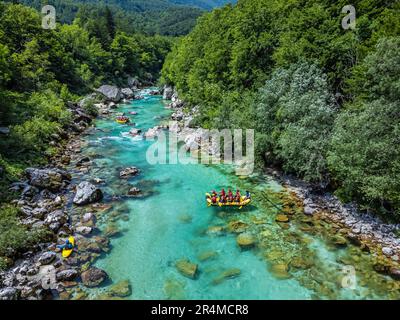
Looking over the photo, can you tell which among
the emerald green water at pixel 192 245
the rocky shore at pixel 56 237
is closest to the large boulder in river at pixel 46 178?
the rocky shore at pixel 56 237

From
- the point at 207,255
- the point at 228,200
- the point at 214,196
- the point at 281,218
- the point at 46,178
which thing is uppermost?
the point at 46,178

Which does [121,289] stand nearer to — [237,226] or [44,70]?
[237,226]

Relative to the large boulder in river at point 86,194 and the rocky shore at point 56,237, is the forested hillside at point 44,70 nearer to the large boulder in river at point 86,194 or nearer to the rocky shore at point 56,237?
the rocky shore at point 56,237

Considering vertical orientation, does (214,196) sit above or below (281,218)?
A: above

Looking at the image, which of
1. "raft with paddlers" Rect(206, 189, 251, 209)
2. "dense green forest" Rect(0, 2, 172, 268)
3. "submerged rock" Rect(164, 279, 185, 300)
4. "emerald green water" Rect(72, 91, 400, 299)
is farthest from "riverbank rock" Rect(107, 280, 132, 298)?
"raft with paddlers" Rect(206, 189, 251, 209)

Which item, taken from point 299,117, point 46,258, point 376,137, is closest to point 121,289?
Answer: point 46,258

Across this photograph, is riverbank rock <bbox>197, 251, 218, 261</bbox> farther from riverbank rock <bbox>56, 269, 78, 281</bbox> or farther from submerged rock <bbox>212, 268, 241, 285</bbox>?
riverbank rock <bbox>56, 269, 78, 281</bbox>
